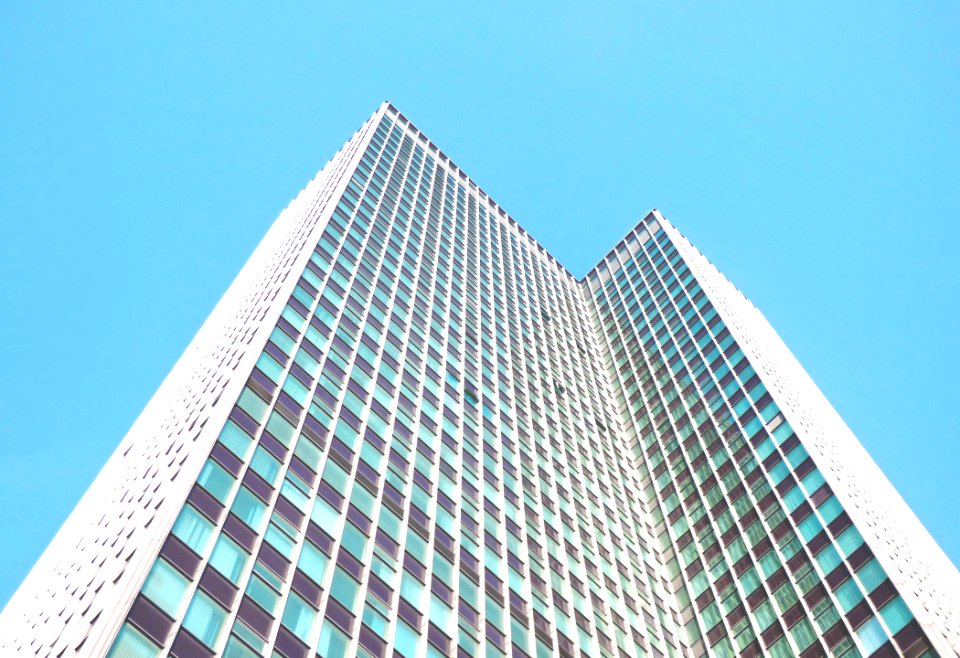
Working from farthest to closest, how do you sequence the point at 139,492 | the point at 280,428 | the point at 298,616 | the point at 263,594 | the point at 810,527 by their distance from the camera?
the point at 810,527
the point at 280,428
the point at 139,492
the point at 298,616
the point at 263,594

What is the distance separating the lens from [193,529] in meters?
34.7

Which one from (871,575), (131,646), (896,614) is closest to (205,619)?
(131,646)

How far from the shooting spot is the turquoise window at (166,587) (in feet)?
101

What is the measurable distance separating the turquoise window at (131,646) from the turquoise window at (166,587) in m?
1.48

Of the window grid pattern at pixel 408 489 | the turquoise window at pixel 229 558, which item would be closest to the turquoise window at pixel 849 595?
the window grid pattern at pixel 408 489

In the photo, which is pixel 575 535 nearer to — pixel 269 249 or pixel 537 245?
pixel 269 249

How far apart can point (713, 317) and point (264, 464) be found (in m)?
58.9

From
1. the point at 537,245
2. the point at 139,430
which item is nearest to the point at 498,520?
the point at 139,430

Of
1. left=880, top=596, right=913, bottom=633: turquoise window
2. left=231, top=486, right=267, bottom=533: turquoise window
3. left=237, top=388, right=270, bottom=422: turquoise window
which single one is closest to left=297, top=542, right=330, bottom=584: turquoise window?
left=231, top=486, right=267, bottom=533: turquoise window

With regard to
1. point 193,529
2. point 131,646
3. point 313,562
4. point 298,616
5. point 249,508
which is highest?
point 249,508

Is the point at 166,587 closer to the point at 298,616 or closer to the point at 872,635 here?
the point at 298,616

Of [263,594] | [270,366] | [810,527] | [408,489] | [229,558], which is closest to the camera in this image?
[263,594]

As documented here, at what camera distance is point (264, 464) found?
40.9 meters

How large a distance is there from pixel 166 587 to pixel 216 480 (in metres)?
6.90
